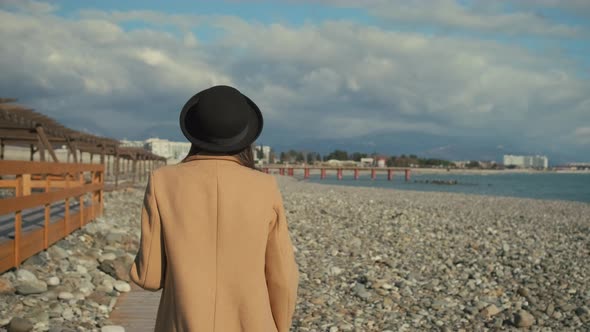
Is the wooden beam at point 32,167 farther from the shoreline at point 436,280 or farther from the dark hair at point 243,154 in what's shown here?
the dark hair at point 243,154

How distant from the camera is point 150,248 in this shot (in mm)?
1949

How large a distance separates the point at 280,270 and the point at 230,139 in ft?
1.52

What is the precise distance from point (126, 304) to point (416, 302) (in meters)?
3.41

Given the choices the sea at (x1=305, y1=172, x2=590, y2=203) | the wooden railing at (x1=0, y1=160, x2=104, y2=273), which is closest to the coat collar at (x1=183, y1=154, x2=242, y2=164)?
the wooden railing at (x1=0, y1=160, x2=104, y2=273)

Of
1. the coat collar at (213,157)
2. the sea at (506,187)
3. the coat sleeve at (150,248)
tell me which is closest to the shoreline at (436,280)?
the coat sleeve at (150,248)

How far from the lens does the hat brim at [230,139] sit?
1.93m

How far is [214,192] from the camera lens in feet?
6.22

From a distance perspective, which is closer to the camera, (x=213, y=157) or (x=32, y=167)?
(x=213, y=157)

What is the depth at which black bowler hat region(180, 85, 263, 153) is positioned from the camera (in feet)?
6.33

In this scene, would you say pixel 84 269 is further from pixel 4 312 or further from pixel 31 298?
pixel 4 312

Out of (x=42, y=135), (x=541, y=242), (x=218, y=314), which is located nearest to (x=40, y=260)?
(x=218, y=314)

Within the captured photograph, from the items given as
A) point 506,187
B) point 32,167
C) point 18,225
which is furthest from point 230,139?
point 506,187

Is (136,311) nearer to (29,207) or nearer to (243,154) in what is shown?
(29,207)

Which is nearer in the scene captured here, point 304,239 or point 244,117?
point 244,117
